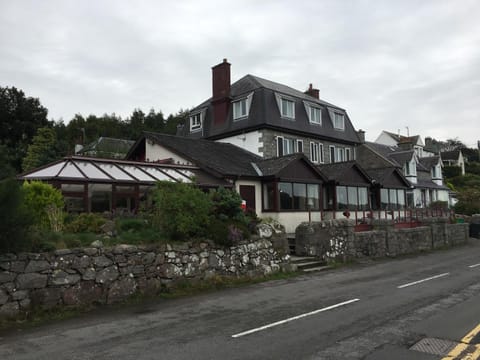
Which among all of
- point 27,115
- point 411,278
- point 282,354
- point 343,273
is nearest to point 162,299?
point 282,354

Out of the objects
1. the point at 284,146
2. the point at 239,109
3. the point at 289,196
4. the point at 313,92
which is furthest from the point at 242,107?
the point at 313,92

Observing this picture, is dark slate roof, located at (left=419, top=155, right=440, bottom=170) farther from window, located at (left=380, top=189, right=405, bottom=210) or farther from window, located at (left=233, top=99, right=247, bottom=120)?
window, located at (left=233, top=99, right=247, bottom=120)

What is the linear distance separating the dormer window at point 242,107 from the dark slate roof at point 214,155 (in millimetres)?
2812

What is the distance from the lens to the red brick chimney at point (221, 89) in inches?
1176

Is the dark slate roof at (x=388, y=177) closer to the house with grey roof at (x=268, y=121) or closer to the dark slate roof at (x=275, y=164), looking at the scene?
the house with grey roof at (x=268, y=121)

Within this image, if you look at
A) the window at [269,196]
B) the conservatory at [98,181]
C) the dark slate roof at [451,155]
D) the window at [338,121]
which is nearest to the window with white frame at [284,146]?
the window at [269,196]

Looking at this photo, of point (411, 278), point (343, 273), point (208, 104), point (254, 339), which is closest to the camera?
point (254, 339)

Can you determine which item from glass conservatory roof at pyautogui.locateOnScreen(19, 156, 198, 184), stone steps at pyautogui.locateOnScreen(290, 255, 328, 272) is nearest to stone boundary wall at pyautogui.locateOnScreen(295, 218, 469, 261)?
stone steps at pyautogui.locateOnScreen(290, 255, 328, 272)

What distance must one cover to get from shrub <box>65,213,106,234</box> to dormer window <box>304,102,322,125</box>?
71.5 feet

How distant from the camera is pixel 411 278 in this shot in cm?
1345

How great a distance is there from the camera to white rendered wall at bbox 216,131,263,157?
89.9 ft

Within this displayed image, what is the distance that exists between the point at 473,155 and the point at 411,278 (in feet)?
317

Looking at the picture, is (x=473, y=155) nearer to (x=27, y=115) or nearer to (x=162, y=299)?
(x=27, y=115)

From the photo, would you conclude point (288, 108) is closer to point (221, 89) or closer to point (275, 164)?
point (221, 89)
